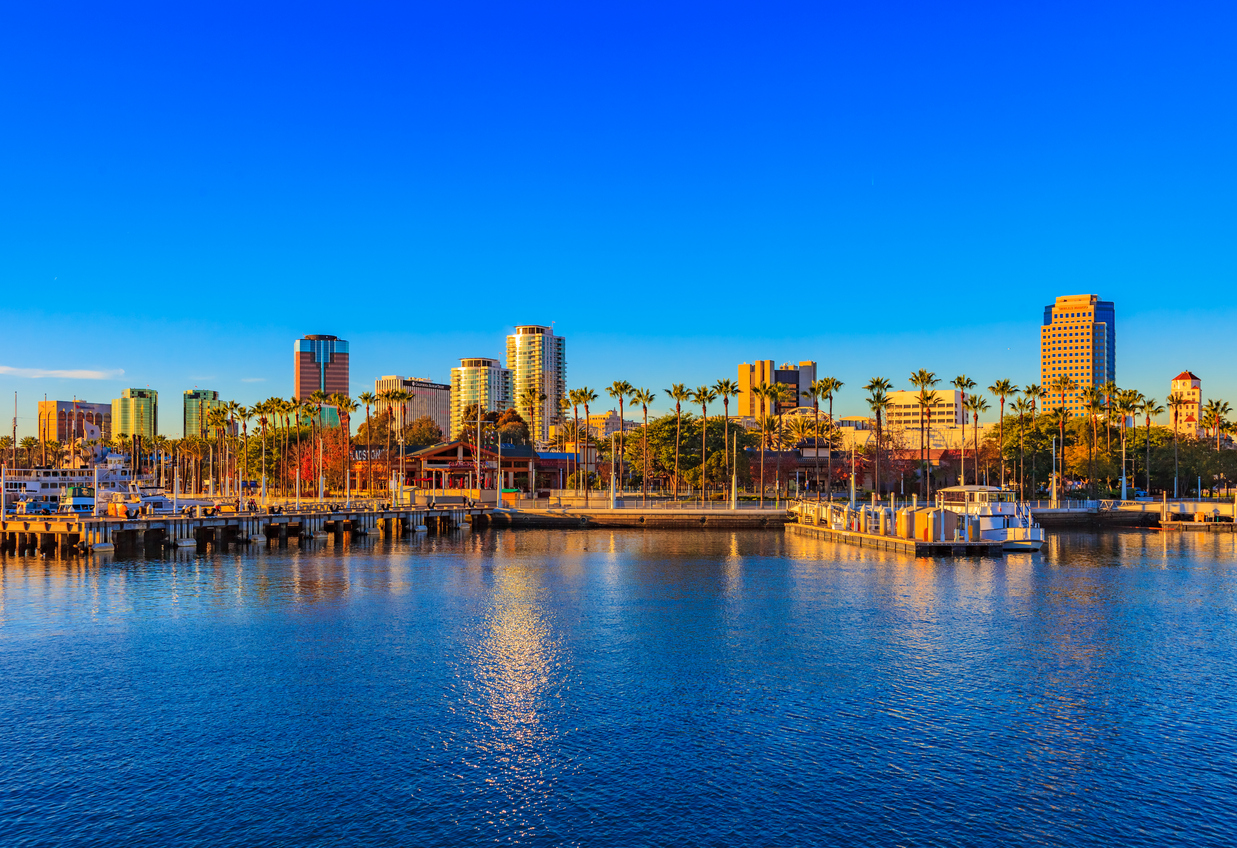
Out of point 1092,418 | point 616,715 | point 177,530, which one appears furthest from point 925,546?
point 1092,418

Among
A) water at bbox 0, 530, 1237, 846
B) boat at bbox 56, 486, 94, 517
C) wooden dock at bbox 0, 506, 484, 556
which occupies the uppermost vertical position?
boat at bbox 56, 486, 94, 517

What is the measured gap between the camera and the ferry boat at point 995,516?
78.8 metres

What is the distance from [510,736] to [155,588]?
3779 centimetres

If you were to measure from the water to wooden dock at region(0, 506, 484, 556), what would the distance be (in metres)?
23.4

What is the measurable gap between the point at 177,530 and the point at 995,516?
72081mm

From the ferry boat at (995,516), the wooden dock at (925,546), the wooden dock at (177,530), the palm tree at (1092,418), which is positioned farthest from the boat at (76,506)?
the palm tree at (1092,418)

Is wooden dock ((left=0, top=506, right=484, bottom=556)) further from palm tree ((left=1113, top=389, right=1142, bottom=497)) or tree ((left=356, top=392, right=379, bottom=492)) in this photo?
palm tree ((left=1113, top=389, right=1142, bottom=497))

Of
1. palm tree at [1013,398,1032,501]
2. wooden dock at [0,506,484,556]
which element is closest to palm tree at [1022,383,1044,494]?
palm tree at [1013,398,1032,501]

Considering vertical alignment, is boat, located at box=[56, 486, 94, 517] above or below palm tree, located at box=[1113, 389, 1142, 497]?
below

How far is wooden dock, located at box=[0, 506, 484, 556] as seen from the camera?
258 ft

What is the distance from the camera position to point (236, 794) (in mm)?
23578

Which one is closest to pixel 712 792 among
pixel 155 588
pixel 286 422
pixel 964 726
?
pixel 964 726

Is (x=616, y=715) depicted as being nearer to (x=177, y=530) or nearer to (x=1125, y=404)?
(x=177, y=530)

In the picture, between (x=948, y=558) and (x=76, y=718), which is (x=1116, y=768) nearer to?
(x=76, y=718)
